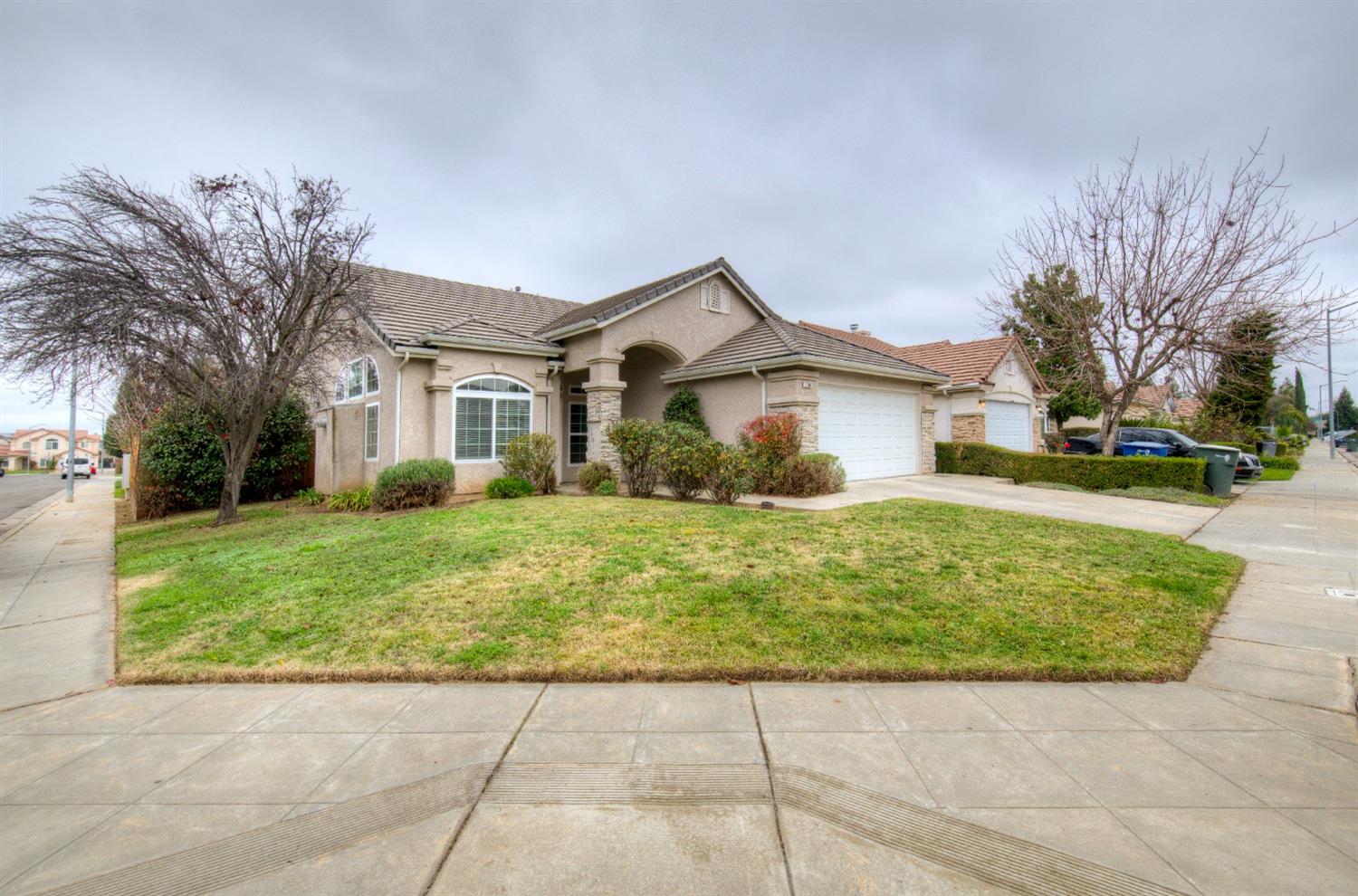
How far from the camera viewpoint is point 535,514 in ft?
34.3

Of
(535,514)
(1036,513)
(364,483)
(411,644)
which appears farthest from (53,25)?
(1036,513)

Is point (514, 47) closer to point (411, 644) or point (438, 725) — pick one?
point (411, 644)

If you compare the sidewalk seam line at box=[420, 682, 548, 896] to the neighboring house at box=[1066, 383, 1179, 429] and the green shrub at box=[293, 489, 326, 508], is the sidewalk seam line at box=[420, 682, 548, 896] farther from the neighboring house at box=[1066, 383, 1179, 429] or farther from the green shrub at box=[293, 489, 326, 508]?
the neighboring house at box=[1066, 383, 1179, 429]

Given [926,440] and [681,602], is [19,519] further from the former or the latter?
[926,440]

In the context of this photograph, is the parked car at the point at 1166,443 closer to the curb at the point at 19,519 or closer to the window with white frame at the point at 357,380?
the window with white frame at the point at 357,380

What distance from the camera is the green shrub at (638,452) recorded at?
12.5 metres

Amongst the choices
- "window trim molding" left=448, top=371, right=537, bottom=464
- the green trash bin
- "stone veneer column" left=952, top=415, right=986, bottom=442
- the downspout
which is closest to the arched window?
"window trim molding" left=448, top=371, right=537, bottom=464

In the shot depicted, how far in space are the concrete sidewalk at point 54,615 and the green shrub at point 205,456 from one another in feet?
8.30

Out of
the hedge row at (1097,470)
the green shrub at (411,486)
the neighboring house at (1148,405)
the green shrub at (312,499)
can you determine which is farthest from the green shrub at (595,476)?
the neighboring house at (1148,405)

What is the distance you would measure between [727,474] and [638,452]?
2153 millimetres

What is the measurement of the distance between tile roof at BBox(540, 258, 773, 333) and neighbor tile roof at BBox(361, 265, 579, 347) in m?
0.71

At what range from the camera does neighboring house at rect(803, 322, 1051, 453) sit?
2194 centimetres

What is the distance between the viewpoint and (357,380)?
1633 centimetres

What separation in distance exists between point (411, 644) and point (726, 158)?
14138 millimetres
